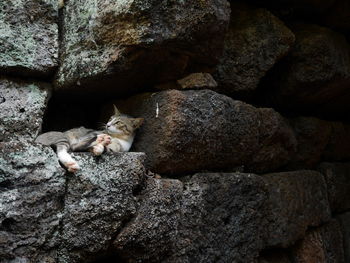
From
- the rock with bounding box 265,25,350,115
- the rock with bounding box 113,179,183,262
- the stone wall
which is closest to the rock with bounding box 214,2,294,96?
the stone wall

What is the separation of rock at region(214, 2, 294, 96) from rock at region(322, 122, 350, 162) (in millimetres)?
1331

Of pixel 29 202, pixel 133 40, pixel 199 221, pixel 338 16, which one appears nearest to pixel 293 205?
pixel 199 221

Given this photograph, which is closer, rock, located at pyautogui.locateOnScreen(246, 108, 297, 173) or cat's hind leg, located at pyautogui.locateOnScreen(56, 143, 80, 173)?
cat's hind leg, located at pyautogui.locateOnScreen(56, 143, 80, 173)

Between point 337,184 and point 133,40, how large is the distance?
2712 millimetres

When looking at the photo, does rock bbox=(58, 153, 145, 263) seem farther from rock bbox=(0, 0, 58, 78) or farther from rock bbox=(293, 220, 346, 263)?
rock bbox=(293, 220, 346, 263)

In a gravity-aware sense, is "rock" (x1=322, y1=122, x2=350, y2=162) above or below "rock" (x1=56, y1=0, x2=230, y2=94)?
below

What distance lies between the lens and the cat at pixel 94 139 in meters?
1.99

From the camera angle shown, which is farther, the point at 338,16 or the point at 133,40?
the point at 338,16

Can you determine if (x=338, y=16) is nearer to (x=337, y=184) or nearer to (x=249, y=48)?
(x=249, y=48)

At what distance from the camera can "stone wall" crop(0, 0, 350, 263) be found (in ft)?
6.21

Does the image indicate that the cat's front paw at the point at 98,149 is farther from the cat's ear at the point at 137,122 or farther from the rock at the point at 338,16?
the rock at the point at 338,16

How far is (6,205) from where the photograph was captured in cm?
176

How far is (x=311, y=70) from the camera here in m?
3.24

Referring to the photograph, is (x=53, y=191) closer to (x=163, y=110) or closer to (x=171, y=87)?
(x=163, y=110)
